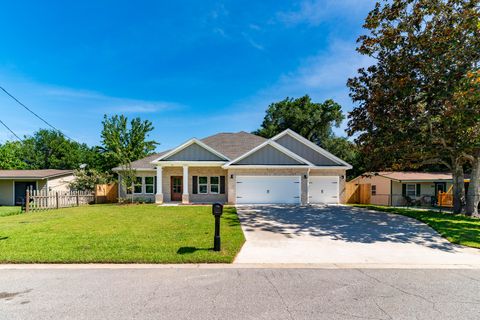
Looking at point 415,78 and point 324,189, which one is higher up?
point 415,78

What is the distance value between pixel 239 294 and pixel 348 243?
518cm

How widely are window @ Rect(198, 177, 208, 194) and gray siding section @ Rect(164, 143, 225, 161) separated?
1.61 metres

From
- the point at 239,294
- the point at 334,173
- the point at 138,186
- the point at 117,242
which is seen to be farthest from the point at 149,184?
the point at 239,294

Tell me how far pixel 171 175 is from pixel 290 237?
1309cm

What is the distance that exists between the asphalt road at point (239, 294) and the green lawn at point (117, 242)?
0.66 meters

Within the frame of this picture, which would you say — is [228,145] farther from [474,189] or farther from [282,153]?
[474,189]

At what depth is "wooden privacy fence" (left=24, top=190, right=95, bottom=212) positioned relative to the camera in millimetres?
15477

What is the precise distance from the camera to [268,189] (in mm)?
18297

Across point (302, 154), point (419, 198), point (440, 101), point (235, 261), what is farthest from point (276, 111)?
point (235, 261)

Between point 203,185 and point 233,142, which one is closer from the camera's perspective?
point 203,185

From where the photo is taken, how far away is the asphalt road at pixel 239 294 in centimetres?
371

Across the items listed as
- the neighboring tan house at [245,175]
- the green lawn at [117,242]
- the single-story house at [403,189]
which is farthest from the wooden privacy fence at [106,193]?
the single-story house at [403,189]

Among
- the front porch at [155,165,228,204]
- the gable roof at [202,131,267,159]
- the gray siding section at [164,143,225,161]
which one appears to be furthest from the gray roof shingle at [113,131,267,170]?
the gray siding section at [164,143,225,161]

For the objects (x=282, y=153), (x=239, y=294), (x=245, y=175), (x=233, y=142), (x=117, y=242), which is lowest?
(x=117, y=242)
